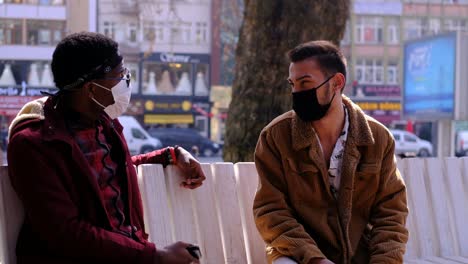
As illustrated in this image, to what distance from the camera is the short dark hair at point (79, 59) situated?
8.14 feet

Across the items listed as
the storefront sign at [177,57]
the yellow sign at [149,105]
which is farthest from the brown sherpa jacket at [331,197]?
the yellow sign at [149,105]

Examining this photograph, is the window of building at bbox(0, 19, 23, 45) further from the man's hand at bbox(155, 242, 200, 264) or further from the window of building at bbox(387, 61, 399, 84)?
the man's hand at bbox(155, 242, 200, 264)

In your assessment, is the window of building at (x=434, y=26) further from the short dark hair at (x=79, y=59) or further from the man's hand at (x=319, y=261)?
the short dark hair at (x=79, y=59)

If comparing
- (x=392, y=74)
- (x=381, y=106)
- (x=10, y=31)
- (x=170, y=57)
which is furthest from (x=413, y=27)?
(x=10, y=31)

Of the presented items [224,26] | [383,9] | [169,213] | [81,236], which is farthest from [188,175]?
[383,9]

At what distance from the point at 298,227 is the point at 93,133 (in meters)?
1.02

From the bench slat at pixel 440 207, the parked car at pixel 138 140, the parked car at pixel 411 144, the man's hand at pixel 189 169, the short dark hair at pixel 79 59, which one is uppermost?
the short dark hair at pixel 79 59

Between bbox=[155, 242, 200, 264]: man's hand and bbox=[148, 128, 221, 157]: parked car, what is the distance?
30631 millimetres

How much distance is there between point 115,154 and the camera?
2732 millimetres

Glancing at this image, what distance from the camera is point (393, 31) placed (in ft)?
138

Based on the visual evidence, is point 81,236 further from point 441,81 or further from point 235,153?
point 441,81

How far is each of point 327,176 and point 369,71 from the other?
1575 inches

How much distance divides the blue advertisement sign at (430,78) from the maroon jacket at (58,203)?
16432 mm

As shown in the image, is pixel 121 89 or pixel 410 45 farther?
pixel 410 45
